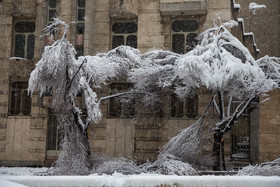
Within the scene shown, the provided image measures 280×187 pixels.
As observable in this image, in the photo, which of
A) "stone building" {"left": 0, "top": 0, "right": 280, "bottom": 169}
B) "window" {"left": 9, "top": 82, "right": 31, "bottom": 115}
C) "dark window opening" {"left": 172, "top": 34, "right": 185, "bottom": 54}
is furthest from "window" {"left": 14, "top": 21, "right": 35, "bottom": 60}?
"dark window opening" {"left": 172, "top": 34, "right": 185, "bottom": 54}

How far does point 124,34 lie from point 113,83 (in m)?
2.69

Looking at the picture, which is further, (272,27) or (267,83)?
(272,27)

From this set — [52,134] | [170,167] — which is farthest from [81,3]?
[170,167]

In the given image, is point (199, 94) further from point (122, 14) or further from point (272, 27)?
point (272, 27)

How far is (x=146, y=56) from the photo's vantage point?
55.9ft

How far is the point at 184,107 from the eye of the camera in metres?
18.8

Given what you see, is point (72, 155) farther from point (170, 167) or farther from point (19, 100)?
point (19, 100)

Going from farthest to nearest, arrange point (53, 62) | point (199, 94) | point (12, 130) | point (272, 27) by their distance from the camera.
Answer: point (272, 27) < point (12, 130) < point (199, 94) < point (53, 62)

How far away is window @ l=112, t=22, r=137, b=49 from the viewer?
1977cm

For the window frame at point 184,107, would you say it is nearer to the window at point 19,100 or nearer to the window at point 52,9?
the window at point 52,9

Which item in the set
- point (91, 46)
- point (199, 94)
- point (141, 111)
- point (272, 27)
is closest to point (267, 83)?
point (199, 94)

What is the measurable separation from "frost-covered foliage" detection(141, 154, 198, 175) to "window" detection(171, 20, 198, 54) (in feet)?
24.3

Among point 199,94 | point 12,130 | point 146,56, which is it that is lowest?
point 12,130

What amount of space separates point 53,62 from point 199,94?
7.76 m
